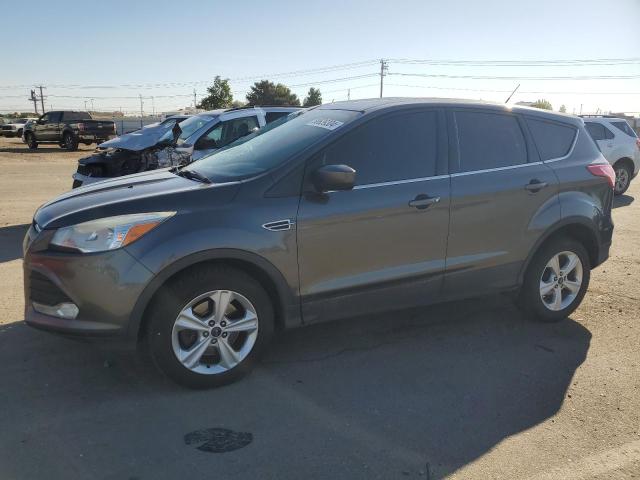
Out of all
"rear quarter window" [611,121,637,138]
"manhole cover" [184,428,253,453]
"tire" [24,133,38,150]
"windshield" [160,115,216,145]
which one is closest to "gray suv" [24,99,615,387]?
"manhole cover" [184,428,253,453]

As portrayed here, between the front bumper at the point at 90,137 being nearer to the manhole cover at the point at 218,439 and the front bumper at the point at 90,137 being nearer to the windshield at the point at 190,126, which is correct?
the windshield at the point at 190,126

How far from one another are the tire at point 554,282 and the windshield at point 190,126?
6.05 m

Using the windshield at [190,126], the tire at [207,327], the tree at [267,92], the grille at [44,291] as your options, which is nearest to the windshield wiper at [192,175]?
the tire at [207,327]

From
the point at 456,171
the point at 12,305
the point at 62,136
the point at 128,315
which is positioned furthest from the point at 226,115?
the point at 62,136

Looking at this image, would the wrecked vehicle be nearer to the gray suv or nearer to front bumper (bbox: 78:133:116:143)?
the gray suv

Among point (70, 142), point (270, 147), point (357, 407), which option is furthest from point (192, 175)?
point (70, 142)

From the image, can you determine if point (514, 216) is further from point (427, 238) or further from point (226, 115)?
point (226, 115)

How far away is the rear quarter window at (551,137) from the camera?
482cm

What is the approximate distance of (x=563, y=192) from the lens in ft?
15.7

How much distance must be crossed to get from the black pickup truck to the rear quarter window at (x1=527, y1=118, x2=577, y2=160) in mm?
25841

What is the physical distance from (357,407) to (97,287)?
1721 mm

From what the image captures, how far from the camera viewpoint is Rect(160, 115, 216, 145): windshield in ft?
30.9

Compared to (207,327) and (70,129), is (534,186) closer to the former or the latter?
(207,327)

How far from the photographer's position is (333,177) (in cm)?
368
